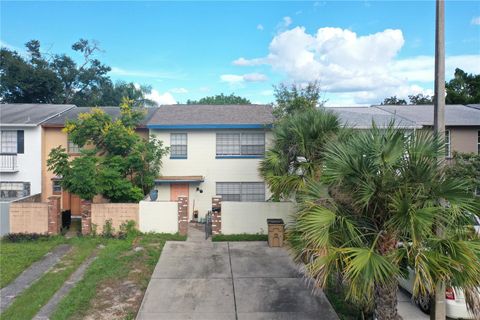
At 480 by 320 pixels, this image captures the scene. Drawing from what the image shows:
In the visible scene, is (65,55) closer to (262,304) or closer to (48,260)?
(48,260)

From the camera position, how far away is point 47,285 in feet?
33.3

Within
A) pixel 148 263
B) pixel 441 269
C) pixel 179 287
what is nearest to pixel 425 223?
pixel 441 269

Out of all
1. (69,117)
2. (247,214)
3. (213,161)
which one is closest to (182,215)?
(247,214)

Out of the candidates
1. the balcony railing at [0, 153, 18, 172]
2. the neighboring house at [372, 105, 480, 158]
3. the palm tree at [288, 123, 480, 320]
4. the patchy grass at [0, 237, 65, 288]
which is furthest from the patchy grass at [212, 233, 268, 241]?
the neighboring house at [372, 105, 480, 158]

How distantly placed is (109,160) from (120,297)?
23.5 feet

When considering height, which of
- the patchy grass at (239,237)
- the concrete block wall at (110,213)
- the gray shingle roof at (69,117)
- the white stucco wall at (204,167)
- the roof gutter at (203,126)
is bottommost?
the patchy grass at (239,237)

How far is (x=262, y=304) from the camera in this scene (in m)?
9.05

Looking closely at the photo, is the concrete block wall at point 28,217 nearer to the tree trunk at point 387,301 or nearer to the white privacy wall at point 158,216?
the white privacy wall at point 158,216

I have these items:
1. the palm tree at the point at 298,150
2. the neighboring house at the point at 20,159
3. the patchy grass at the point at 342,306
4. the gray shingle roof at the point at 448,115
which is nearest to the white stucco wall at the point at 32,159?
the neighboring house at the point at 20,159

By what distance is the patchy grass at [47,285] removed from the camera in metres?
8.59

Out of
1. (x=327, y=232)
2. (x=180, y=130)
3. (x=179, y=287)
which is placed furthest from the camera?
(x=180, y=130)

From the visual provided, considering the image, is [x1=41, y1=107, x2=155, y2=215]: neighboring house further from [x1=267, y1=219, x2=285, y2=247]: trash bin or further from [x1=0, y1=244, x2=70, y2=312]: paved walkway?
[x1=267, y1=219, x2=285, y2=247]: trash bin

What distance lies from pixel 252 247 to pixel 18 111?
15334 mm

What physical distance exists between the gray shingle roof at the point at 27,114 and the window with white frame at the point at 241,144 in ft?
28.8
